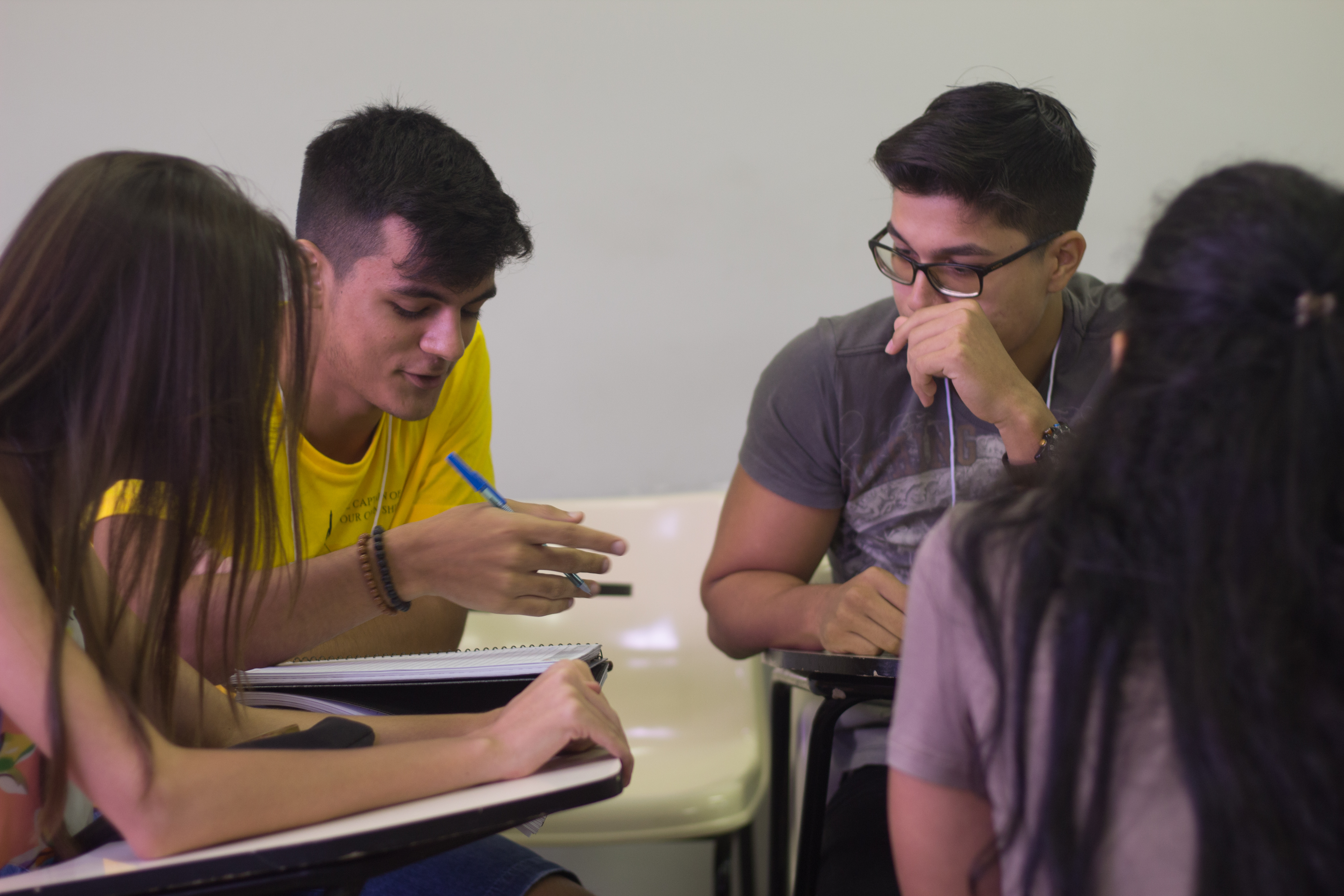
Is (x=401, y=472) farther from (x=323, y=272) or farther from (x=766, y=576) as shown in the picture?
(x=766, y=576)

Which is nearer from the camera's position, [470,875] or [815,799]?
[470,875]

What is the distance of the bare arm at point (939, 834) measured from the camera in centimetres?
67

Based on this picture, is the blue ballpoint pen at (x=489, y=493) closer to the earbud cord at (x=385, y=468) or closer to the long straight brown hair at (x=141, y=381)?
the earbud cord at (x=385, y=468)

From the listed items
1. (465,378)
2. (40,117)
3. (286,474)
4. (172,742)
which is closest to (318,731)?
(172,742)

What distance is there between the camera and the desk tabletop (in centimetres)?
98

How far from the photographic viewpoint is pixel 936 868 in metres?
0.68

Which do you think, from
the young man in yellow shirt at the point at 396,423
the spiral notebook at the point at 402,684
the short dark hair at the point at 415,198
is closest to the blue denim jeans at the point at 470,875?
the spiral notebook at the point at 402,684

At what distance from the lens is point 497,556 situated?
1109 millimetres

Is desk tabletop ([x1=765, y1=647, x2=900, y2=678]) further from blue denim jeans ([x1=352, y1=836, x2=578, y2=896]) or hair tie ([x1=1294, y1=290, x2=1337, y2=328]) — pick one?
hair tie ([x1=1294, y1=290, x2=1337, y2=328])

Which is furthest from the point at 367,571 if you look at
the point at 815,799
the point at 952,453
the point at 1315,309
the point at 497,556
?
the point at 1315,309

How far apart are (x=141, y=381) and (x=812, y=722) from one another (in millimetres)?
870

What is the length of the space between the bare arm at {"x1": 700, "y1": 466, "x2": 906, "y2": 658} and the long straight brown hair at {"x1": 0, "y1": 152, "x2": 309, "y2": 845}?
2.43 ft

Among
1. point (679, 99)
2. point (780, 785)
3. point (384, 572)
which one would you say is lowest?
point (780, 785)

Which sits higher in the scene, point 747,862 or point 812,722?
point 812,722
